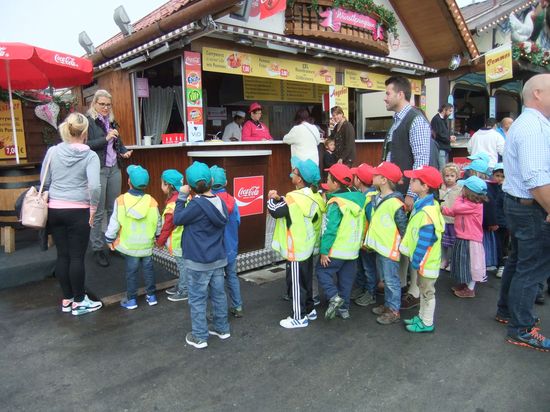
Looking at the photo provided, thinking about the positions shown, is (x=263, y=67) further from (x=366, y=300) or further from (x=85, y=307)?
(x=85, y=307)

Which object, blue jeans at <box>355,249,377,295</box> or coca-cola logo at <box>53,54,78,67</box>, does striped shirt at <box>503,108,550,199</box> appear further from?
coca-cola logo at <box>53,54,78,67</box>

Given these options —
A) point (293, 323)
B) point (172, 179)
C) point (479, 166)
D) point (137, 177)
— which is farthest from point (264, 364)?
point (479, 166)

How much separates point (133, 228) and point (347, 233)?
2.00 meters

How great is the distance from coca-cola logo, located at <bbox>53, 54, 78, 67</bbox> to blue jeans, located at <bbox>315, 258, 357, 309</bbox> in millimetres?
4667

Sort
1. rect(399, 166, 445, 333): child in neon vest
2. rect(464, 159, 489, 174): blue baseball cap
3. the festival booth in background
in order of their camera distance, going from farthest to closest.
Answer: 1. the festival booth in background
2. rect(464, 159, 489, 174): blue baseball cap
3. rect(399, 166, 445, 333): child in neon vest

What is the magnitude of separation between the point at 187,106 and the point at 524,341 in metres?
4.77

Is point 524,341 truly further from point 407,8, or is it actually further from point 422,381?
point 407,8

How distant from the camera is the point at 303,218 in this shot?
366 cm

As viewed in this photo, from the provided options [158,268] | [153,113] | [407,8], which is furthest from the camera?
[407,8]

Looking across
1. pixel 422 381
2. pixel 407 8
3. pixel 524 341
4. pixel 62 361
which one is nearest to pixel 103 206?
pixel 62 361

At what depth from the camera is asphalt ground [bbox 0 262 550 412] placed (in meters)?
2.58

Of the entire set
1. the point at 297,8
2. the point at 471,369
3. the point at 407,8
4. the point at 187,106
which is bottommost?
the point at 471,369

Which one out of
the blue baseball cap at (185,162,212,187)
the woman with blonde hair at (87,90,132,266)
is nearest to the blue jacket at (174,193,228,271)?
the blue baseball cap at (185,162,212,187)

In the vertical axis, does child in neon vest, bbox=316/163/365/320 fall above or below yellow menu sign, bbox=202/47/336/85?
below
